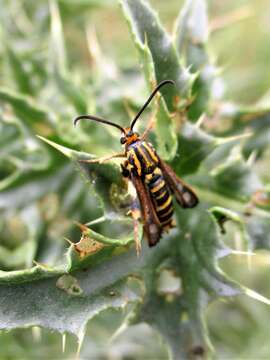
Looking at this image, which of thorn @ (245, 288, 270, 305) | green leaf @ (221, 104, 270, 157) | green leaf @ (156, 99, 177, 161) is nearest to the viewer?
thorn @ (245, 288, 270, 305)

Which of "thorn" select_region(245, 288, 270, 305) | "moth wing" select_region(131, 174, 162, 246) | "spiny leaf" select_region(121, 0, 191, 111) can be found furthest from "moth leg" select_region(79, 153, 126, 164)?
"thorn" select_region(245, 288, 270, 305)

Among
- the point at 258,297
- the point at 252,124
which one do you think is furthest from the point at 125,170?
the point at 252,124

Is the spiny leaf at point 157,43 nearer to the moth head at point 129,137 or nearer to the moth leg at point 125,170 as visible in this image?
the moth head at point 129,137

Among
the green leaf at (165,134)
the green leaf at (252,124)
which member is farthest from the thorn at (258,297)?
the green leaf at (252,124)

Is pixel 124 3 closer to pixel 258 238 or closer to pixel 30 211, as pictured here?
pixel 258 238

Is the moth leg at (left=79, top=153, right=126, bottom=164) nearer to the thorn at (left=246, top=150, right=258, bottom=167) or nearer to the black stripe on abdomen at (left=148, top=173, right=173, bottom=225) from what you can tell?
the black stripe on abdomen at (left=148, top=173, right=173, bottom=225)

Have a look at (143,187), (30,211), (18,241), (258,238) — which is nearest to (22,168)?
(30,211)
